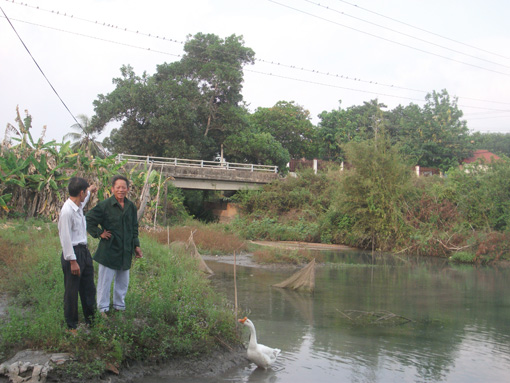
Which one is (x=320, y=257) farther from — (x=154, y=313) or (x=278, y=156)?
(x=278, y=156)

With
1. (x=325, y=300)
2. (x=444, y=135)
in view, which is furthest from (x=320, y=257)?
(x=444, y=135)

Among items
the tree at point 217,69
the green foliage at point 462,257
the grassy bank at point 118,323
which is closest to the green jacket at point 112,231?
the grassy bank at point 118,323

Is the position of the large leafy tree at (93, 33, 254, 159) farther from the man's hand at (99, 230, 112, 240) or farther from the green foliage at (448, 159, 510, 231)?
the man's hand at (99, 230, 112, 240)

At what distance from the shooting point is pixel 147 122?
119 ft

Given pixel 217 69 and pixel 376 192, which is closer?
pixel 376 192

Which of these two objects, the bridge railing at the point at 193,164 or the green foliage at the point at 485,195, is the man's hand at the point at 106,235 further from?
the bridge railing at the point at 193,164

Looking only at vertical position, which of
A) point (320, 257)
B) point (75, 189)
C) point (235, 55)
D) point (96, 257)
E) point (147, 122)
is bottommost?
point (320, 257)

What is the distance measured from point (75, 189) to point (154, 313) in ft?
6.07

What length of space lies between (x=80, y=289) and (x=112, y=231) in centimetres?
75

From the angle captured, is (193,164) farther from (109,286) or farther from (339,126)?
(109,286)

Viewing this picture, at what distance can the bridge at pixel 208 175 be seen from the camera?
31.2 m

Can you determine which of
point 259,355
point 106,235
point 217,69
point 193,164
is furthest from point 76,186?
point 217,69

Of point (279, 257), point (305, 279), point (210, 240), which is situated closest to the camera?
point (305, 279)

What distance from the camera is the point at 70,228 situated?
5410 mm
